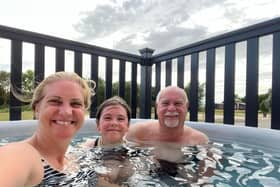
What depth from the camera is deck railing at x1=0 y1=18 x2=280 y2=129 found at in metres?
2.85

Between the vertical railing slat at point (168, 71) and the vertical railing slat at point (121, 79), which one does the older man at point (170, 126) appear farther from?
the vertical railing slat at point (168, 71)

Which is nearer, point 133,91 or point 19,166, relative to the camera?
point 19,166

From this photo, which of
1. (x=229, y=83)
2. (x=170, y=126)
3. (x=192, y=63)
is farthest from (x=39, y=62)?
(x=229, y=83)

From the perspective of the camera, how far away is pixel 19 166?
0.80 metres

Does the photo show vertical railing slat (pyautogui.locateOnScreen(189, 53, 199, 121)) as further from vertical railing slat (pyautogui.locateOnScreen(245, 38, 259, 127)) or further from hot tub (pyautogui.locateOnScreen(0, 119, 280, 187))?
vertical railing slat (pyautogui.locateOnScreen(245, 38, 259, 127))

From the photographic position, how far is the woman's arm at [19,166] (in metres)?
0.74

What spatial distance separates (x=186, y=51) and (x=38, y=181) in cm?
318

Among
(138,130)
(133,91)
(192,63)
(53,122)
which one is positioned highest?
(192,63)

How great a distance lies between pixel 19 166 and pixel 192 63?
3.27m

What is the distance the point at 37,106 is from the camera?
4.00 ft

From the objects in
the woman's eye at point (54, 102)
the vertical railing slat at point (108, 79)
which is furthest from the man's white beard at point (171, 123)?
the vertical railing slat at point (108, 79)

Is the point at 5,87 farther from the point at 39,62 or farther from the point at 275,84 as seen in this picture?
the point at 275,84

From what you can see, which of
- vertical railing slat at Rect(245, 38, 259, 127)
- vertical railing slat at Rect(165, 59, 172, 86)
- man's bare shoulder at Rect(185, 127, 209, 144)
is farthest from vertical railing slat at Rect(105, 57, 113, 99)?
vertical railing slat at Rect(245, 38, 259, 127)

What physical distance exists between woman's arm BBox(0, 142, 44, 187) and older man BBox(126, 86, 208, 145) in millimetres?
1635
